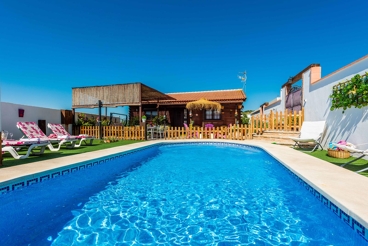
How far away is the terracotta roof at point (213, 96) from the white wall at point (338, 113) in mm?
5809

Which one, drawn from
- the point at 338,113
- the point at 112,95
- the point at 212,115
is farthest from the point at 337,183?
the point at 212,115

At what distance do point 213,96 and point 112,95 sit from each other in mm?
9028

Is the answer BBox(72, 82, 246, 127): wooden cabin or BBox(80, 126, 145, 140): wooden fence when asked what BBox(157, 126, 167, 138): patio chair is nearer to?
BBox(80, 126, 145, 140): wooden fence

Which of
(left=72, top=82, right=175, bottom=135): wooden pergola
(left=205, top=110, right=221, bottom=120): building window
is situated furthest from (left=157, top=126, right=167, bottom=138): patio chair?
(left=205, top=110, right=221, bottom=120): building window

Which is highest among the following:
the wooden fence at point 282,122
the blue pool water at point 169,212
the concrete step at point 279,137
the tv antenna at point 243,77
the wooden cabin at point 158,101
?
the tv antenna at point 243,77

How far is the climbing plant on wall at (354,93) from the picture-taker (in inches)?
215

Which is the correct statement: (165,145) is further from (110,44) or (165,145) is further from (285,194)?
(110,44)

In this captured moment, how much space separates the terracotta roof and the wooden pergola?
3137 millimetres

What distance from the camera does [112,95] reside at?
13453 mm

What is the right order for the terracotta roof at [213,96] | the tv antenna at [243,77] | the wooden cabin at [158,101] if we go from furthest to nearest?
the tv antenna at [243,77] < the terracotta roof at [213,96] < the wooden cabin at [158,101]

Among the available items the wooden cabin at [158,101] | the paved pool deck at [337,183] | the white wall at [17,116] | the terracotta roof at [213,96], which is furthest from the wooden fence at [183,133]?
the paved pool deck at [337,183]

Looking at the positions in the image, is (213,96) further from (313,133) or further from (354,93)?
(354,93)

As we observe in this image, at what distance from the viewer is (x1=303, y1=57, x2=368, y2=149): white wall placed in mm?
5934

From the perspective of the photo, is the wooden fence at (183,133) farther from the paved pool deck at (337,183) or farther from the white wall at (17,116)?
the paved pool deck at (337,183)
